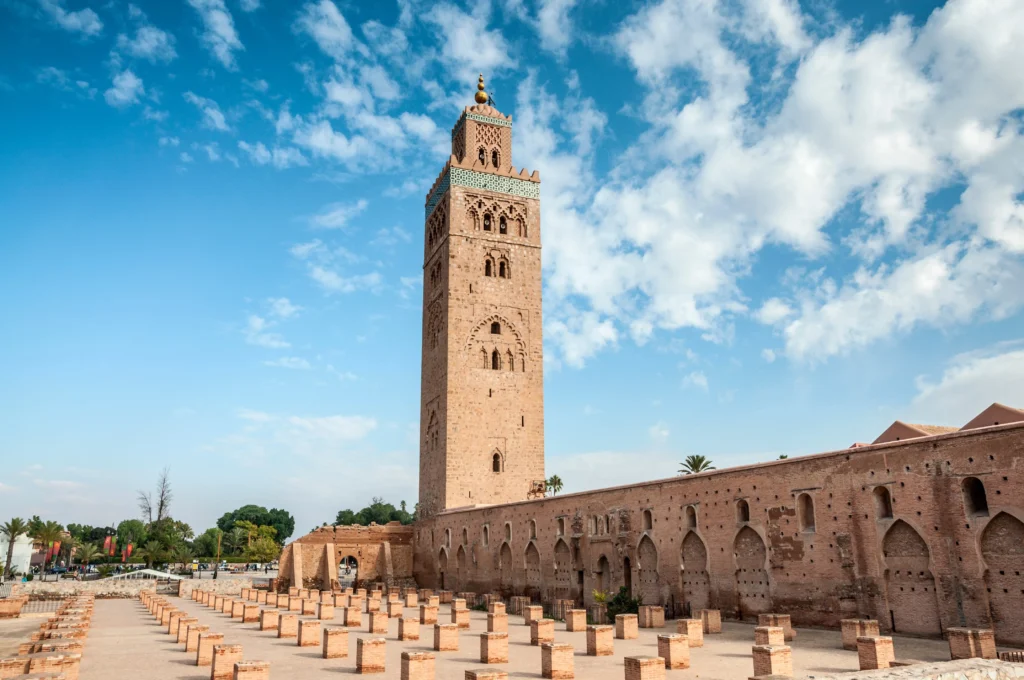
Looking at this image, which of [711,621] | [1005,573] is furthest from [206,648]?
[1005,573]

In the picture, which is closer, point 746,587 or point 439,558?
point 746,587

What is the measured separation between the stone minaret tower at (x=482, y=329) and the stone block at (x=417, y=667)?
21336 millimetres

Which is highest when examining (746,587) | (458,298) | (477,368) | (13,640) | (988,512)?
(458,298)

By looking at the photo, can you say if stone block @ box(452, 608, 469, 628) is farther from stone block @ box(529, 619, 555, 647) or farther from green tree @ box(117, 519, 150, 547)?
green tree @ box(117, 519, 150, 547)

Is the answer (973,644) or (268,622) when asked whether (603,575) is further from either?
(973,644)

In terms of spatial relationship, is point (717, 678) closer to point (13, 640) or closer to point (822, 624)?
point (822, 624)

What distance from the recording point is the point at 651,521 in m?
19.3

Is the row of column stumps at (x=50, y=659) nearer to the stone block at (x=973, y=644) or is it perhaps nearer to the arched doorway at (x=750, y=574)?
the stone block at (x=973, y=644)

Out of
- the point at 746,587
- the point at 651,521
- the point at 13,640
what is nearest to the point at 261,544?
the point at 13,640

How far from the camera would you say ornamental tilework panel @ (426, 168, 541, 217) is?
116ft

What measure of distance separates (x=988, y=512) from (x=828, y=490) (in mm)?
2989

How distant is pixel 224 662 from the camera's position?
11.1 m

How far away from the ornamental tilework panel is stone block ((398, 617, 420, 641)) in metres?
23.4

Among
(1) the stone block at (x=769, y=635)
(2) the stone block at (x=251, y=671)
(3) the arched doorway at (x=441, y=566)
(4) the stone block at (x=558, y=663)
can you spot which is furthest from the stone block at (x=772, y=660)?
(3) the arched doorway at (x=441, y=566)
